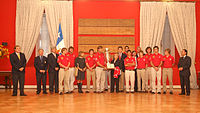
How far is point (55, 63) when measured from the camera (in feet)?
25.3

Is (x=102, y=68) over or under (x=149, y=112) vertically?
over

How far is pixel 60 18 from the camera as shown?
9.65m

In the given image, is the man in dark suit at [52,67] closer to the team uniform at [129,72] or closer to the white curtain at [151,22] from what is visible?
the team uniform at [129,72]

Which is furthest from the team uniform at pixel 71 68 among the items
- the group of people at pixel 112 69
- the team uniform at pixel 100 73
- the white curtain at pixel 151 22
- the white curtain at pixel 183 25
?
the white curtain at pixel 183 25

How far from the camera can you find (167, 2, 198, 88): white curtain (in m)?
9.88

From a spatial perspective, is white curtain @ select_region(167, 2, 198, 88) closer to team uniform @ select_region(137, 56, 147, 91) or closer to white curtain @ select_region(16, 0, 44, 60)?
team uniform @ select_region(137, 56, 147, 91)

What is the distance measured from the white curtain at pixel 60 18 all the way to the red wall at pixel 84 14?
23 cm

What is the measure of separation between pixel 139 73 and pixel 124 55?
0.82 m

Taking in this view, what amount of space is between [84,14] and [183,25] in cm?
427

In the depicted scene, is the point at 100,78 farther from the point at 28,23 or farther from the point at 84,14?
the point at 28,23

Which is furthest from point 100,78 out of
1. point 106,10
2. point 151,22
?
point 151,22

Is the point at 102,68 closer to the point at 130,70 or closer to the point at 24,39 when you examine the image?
the point at 130,70

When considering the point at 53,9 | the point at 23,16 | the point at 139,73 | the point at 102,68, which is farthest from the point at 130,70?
the point at 23,16

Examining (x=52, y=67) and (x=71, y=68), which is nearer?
(x=52, y=67)
